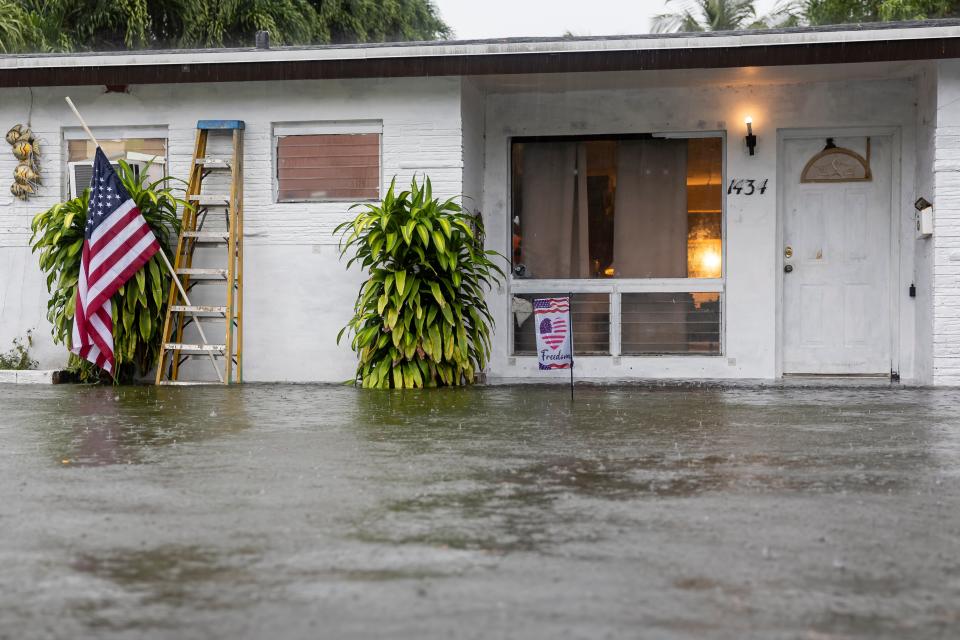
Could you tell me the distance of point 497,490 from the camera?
534cm

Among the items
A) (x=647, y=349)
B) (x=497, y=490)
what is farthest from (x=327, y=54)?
(x=497, y=490)

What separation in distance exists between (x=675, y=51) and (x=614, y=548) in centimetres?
713

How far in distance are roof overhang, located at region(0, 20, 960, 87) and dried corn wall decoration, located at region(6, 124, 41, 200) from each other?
518 millimetres

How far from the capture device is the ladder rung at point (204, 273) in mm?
11211

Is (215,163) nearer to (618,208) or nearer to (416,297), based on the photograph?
(416,297)

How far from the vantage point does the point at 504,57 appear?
35.4ft

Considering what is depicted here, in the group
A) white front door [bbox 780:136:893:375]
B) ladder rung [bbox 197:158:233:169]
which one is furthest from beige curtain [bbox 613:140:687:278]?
ladder rung [bbox 197:158:233:169]

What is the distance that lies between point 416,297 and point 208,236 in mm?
2288

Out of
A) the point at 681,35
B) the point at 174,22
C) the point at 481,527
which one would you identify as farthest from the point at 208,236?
the point at 174,22

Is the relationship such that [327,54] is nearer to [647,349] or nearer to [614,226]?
[614,226]

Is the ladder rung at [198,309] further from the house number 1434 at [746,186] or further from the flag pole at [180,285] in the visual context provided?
the house number 1434 at [746,186]

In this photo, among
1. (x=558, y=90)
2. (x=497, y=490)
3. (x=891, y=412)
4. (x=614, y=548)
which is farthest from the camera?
(x=558, y=90)

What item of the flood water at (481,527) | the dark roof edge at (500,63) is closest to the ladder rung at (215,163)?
the dark roof edge at (500,63)

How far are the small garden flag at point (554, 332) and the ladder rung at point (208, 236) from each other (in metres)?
3.42
